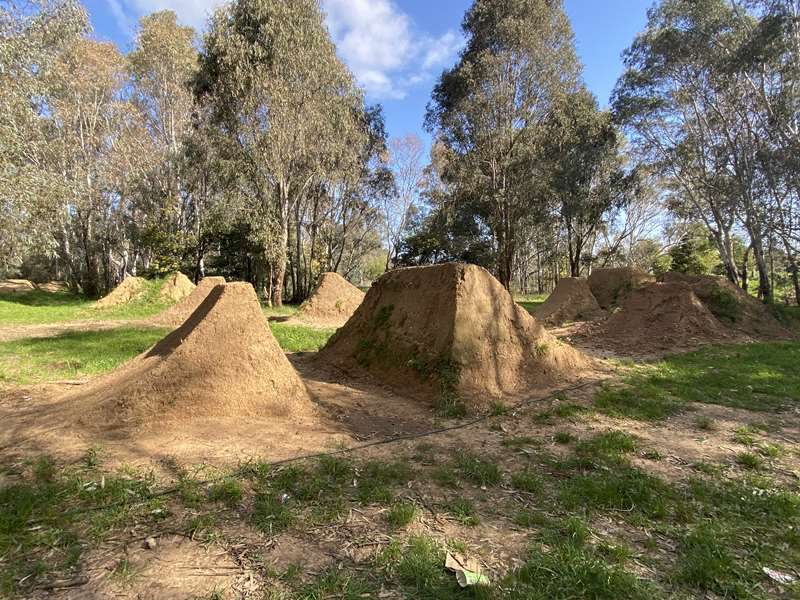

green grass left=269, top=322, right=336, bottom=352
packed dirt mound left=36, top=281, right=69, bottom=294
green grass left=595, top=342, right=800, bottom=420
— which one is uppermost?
packed dirt mound left=36, top=281, right=69, bottom=294

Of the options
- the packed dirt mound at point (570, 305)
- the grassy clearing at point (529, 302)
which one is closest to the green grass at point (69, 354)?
the packed dirt mound at point (570, 305)

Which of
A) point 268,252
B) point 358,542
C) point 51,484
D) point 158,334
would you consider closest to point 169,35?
point 268,252

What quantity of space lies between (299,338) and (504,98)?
680 inches

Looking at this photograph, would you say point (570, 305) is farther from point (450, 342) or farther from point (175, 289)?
point (175, 289)

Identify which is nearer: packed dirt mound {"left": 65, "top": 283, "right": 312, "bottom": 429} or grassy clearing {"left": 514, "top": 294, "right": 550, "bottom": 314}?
packed dirt mound {"left": 65, "top": 283, "right": 312, "bottom": 429}

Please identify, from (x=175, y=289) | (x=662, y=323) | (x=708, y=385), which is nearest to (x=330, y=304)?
(x=175, y=289)

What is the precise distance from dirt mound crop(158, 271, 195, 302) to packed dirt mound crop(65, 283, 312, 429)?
1250cm

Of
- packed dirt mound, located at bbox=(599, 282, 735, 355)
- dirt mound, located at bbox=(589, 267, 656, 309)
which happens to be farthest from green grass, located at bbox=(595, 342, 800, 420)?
dirt mound, located at bbox=(589, 267, 656, 309)

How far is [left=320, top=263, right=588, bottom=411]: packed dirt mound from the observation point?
642cm

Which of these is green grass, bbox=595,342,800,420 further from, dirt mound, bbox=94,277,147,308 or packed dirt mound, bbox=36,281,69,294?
packed dirt mound, bbox=36,281,69,294

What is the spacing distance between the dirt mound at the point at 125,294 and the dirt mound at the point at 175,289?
0.85m

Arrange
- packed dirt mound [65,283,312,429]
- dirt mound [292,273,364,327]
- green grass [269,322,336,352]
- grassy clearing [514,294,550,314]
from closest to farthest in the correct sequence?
packed dirt mound [65,283,312,429] < green grass [269,322,336,352] < dirt mound [292,273,364,327] < grassy clearing [514,294,550,314]

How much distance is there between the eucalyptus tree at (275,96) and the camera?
60.2ft

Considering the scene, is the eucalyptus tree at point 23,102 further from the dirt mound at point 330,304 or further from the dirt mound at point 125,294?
the dirt mound at point 330,304
